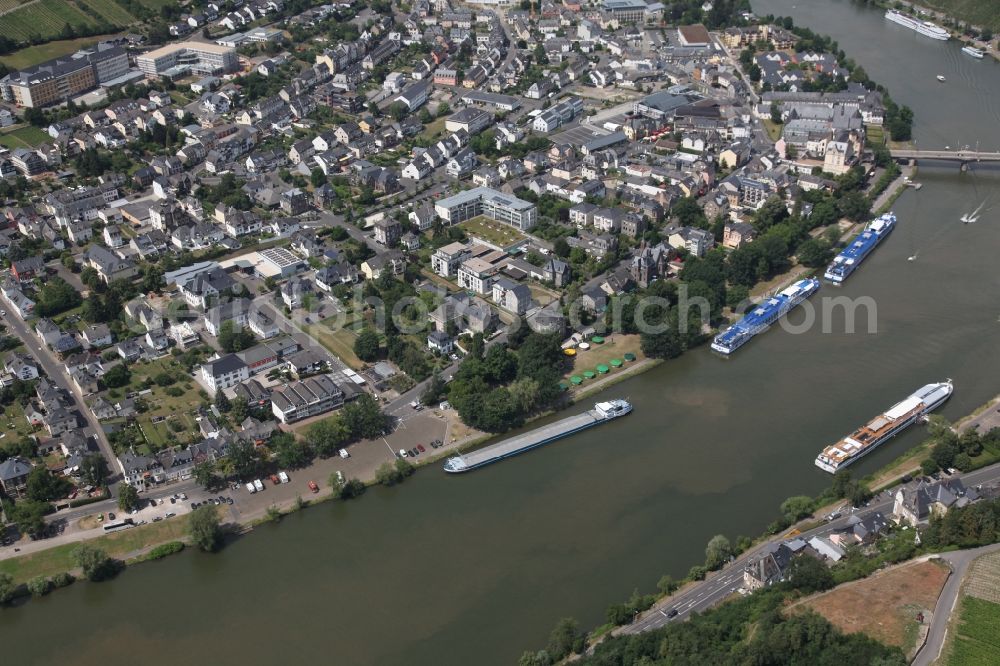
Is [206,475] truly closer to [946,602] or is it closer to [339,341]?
[339,341]

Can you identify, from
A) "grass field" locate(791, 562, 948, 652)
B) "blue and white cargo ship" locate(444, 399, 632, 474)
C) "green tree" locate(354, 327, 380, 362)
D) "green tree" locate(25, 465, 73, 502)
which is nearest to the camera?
"grass field" locate(791, 562, 948, 652)

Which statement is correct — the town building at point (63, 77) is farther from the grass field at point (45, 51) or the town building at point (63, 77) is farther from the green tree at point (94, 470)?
the green tree at point (94, 470)

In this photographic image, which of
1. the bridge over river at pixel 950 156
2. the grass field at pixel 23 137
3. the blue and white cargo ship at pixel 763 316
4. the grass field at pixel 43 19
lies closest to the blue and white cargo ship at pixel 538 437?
the blue and white cargo ship at pixel 763 316

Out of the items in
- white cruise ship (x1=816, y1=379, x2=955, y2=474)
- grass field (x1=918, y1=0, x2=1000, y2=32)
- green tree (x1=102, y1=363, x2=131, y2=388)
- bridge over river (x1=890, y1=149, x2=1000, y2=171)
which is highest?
grass field (x1=918, y1=0, x2=1000, y2=32)

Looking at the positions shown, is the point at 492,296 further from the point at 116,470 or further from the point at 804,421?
the point at 116,470

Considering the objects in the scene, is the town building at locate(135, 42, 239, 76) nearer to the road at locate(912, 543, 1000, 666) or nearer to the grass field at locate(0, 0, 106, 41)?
the grass field at locate(0, 0, 106, 41)

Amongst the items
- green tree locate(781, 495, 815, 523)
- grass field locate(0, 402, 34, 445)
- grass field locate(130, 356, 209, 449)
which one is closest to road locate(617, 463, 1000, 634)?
green tree locate(781, 495, 815, 523)

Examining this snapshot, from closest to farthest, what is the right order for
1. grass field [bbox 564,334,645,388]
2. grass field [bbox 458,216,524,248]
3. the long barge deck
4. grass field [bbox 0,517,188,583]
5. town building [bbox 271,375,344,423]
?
grass field [bbox 0,517,188,583]
the long barge deck
town building [bbox 271,375,344,423]
grass field [bbox 564,334,645,388]
grass field [bbox 458,216,524,248]

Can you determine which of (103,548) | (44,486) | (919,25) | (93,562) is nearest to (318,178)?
(44,486)
